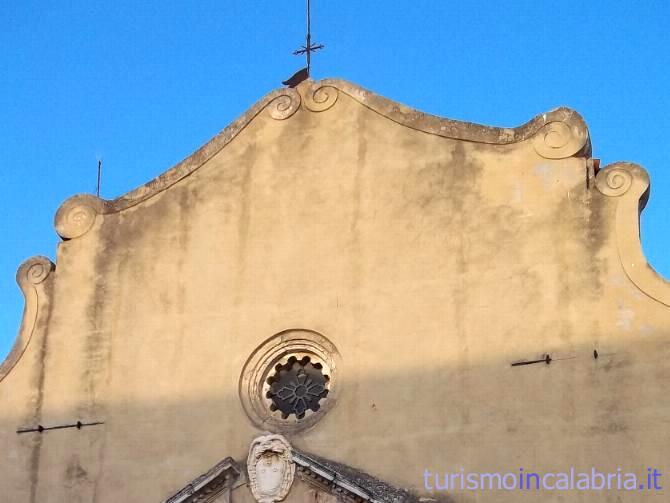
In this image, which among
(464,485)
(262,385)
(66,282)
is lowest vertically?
(464,485)

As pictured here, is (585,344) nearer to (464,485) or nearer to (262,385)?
(464,485)

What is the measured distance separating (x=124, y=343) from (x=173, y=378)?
940 millimetres

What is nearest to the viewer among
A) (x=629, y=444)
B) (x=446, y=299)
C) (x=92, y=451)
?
(x=629, y=444)

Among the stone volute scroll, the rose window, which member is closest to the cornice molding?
the rose window

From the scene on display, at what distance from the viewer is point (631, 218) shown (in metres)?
17.5

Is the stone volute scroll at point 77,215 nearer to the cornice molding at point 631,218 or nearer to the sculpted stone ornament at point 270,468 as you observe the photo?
the sculpted stone ornament at point 270,468

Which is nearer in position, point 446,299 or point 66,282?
point 446,299

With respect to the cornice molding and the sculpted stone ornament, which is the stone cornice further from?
the sculpted stone ornament

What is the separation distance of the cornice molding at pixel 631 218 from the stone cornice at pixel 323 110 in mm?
618

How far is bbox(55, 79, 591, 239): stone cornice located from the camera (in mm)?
18266

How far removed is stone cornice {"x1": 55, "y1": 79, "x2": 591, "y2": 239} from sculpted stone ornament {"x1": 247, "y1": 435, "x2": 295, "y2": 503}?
4356 mm

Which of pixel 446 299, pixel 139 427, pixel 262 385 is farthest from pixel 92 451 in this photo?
pixel 446 299

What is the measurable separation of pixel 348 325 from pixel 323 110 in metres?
3.13

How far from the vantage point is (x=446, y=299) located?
1809 cm
